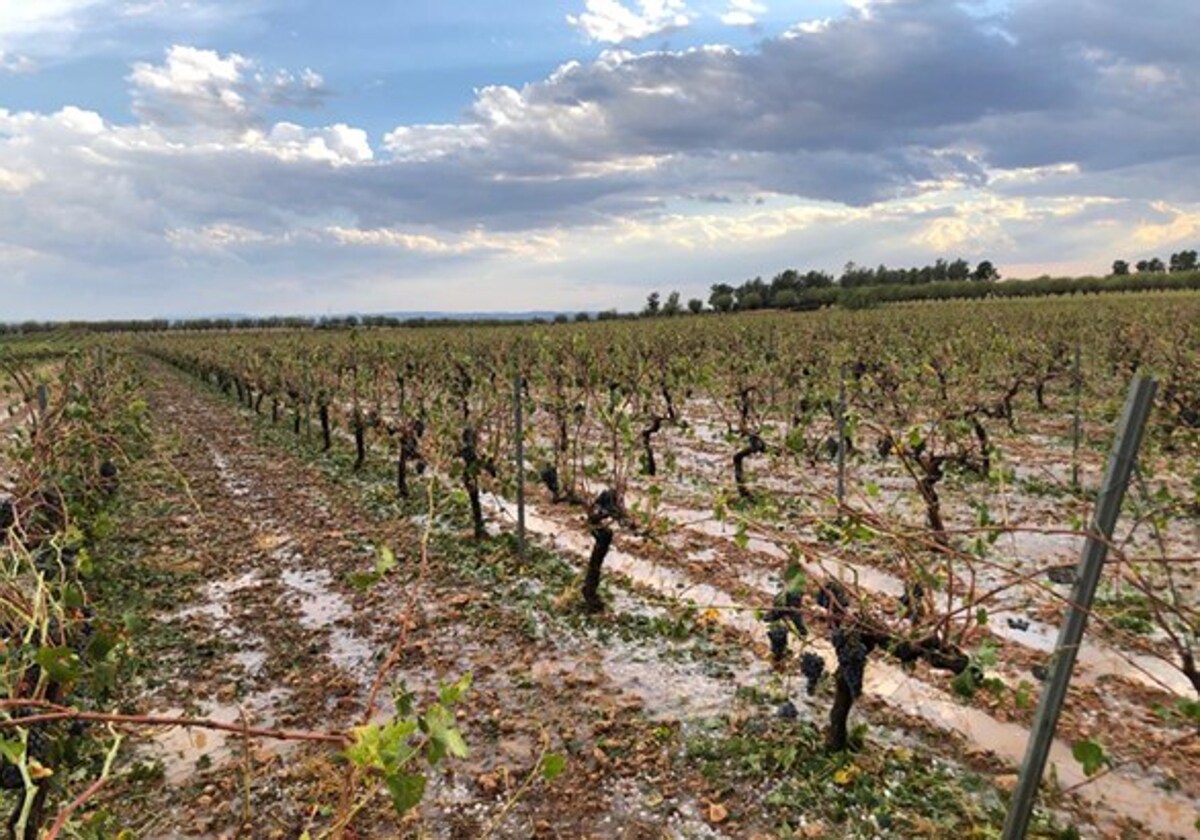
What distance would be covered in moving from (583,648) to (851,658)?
7.88ft

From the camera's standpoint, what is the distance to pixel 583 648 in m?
5.79

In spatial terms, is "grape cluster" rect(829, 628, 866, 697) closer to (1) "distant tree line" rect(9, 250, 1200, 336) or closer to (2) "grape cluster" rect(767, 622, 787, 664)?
(2) "grape cluster" rect(767, 622, 787, 664)

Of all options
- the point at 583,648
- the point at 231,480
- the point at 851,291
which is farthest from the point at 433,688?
the point at 851,291

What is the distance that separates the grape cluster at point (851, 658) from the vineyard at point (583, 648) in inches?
0.7

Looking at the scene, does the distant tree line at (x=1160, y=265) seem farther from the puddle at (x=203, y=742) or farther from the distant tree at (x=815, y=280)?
the puddle at (x=203, y=742)

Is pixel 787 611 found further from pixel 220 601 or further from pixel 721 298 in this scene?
A: pixel 721 298

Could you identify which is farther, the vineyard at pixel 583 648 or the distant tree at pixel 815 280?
the distant tree at pixel 815 280

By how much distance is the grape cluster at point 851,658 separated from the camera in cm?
391

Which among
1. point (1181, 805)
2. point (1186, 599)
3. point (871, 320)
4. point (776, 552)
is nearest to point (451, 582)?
point (776, 552)

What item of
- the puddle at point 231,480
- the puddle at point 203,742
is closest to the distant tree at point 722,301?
the puddle at point 231,480

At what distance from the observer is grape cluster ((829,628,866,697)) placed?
3914 millimetres

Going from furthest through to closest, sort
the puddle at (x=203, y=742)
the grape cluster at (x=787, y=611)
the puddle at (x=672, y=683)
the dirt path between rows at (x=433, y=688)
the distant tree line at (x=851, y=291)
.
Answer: the distant tree line at (x=851, y=291) < the puddle at (x=672, y=683) < the puddle at (x=203, y=742) < the grape cluster at (x=787, y=611) < the dirt path between rows at (x=433, y=688)

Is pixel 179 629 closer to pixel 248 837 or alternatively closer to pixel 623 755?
pixel 248 837

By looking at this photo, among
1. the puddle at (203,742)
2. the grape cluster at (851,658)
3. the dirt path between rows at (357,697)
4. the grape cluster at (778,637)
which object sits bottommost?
the puddle at (203,742)
